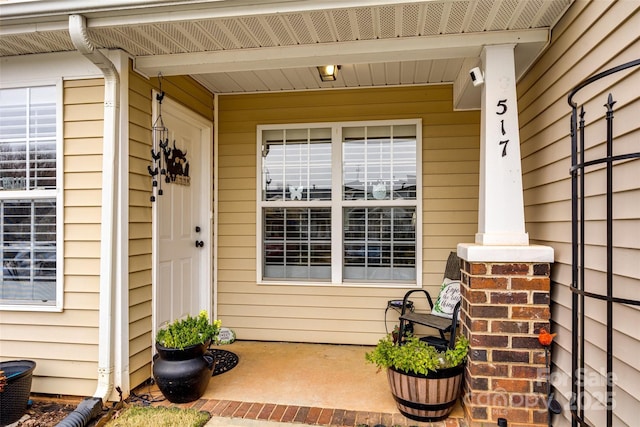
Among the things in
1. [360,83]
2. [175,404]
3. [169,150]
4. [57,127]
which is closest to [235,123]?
[169,150]

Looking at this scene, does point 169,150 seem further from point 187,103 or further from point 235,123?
point 235,123

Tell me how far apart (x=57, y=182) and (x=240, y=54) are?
58.9 inches

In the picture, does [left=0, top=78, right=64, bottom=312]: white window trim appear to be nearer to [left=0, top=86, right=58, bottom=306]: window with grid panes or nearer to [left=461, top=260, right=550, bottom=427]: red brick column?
[left=0, top=86, right=58, bottom=306]: window with grid panes

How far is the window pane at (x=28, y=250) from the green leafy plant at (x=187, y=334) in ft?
2.81

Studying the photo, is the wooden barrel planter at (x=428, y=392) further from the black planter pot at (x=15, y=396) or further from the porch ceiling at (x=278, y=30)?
the black planter pot at (x=15, y=396)

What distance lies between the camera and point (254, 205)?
3.65 m

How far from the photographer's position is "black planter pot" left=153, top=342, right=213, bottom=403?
229 centimetres

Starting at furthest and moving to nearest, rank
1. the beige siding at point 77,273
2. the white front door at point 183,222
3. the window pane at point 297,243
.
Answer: the window pane at point 297,243 < the white front door at point 183,222 < the beige siding at point 77,273

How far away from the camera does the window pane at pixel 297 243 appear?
3570mm

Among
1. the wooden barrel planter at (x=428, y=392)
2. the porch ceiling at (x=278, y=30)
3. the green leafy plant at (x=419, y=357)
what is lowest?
the wooden barrel planter at (x=428, y=392)

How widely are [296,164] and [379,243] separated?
43.5 inches

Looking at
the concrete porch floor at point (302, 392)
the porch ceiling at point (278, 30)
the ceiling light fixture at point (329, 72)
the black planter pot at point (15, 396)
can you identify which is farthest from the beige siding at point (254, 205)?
the black planter pot at point (15, 396)

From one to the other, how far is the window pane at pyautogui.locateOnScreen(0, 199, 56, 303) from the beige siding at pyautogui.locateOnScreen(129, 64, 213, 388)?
543mm

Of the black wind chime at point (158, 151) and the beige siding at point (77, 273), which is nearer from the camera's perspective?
the beige siding at point (77, 273)
